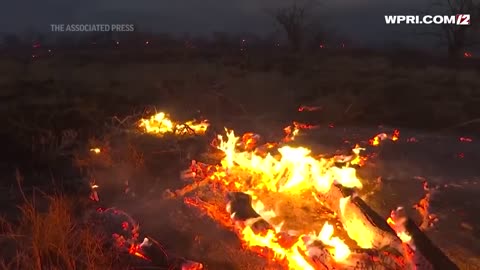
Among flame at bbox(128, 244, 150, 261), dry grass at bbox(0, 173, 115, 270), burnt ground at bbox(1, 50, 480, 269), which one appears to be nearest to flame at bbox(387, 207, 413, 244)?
burnt ground at bbox(1, 50, 480, 269)

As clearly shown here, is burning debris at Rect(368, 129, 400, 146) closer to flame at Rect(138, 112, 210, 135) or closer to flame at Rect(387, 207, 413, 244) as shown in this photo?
flame at Rect(138, 112, 210, 135)

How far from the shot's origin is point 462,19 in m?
33.7

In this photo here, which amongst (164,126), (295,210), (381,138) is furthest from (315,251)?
(164,126)

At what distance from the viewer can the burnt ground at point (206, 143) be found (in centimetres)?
466

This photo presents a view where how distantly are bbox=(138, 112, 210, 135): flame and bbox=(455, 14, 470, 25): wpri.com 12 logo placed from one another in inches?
1211

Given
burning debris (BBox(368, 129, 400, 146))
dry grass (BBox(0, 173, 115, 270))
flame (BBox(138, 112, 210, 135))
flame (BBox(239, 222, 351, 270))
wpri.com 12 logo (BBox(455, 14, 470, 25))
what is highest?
wpri.com 12 logo (BBox(455, 14, 470, 25))

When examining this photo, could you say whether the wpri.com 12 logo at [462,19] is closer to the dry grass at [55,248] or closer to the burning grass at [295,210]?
the burning grass at [295,210]

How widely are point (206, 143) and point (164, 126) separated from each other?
4.72 ft

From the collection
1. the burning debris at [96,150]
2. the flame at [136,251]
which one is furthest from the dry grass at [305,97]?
the flame at [136,251]

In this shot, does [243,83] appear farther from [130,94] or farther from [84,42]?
[84,42]

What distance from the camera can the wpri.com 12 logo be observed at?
33.5 m

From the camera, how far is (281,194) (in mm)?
5379

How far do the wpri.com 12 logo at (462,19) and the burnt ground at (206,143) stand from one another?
21245 mm

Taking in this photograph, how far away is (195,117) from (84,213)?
5693 mm
